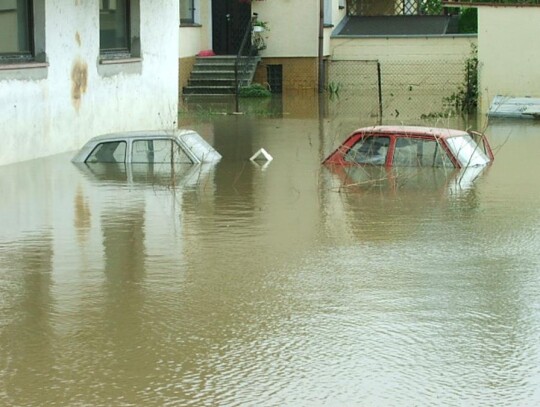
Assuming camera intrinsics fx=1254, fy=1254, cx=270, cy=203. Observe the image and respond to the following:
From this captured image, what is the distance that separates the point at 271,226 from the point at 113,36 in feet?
37.2

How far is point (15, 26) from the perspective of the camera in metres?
Result: 21.2

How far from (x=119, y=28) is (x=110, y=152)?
5487mm

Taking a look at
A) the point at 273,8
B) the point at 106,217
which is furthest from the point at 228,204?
the point at 273,8

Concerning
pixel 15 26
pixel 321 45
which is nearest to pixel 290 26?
pixel 321 45

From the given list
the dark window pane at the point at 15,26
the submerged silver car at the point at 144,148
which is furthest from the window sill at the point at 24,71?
the submerged silver car at the point at 144,148

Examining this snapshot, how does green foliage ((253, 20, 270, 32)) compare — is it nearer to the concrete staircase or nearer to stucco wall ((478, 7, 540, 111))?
the concrete staircase

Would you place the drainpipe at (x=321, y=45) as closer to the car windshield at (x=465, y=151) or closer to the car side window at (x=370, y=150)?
the car windshield at (x=465, y=151)

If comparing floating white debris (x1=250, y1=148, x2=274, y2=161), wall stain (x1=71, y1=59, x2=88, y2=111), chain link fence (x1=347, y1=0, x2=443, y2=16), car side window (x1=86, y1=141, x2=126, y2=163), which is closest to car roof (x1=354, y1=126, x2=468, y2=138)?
floating white debris (x1=250, y1=148, x2=274, y2=161)

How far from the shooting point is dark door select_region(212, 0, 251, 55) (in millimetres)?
40406

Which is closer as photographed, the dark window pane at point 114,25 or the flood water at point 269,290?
the flood water at point 269,290

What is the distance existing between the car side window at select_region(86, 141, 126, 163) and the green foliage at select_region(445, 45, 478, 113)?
1475cm

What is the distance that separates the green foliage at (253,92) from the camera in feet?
125

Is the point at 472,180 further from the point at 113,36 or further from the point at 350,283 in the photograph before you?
the point at 113,36

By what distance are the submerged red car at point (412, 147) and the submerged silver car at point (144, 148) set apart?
2776 millimetres
